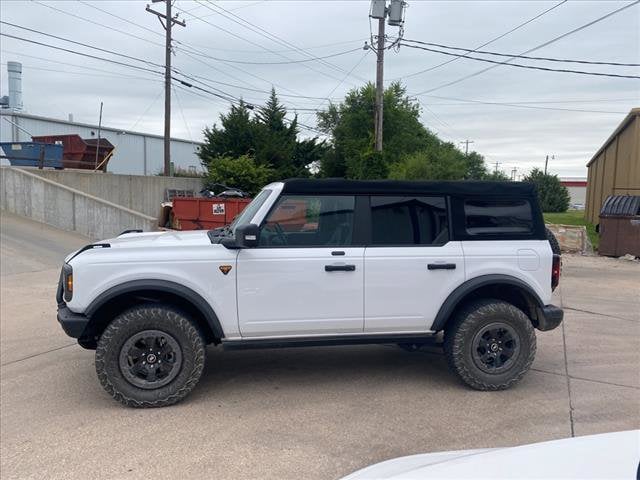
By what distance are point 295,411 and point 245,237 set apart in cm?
147

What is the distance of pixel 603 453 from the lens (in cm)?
199

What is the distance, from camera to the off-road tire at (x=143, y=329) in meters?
4.47

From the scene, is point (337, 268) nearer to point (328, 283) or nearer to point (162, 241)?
point (328, 283)

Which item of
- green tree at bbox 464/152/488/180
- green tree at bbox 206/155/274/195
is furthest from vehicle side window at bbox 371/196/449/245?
green tree at bbox 464/152/488/180

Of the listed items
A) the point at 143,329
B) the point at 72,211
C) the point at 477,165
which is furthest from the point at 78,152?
the point at 477,165

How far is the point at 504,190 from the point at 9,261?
A: 11000 millimetres

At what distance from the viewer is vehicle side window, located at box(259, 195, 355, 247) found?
4785 mm

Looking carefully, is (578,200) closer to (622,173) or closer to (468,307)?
(622,173)

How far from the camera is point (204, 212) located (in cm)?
1811

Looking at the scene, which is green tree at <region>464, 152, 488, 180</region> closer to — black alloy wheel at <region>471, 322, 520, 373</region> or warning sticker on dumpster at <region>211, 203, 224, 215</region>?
warning sticker on dumpster at <region>211, 203, 224, 215</region>

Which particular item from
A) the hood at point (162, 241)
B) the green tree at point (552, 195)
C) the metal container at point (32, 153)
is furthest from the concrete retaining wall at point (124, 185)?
the green tree at point (552, 195)

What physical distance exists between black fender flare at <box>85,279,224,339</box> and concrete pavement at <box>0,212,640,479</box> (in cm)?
78

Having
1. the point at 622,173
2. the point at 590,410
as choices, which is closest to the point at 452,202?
the point at 590,410

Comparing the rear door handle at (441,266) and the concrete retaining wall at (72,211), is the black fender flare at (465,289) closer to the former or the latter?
the rear door handle at (441,266)
